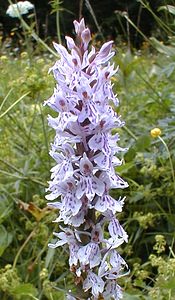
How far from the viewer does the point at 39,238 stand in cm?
268

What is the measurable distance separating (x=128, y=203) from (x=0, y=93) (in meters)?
0.71

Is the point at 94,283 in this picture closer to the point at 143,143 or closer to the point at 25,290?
the point at 25,290

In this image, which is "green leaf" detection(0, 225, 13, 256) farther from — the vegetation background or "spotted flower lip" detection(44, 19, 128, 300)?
"spotted flower lip" detection(44, 19, 128, 300)

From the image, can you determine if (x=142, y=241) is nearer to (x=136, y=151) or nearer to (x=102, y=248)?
(x=136, y=151)

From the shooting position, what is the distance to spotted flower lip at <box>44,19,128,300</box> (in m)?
1.45

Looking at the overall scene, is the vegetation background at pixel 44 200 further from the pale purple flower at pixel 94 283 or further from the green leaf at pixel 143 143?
the pale purple flower at pixel 94 283

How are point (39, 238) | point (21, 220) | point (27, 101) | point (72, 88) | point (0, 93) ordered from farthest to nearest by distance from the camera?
point (27, 101)
point (0, 93)
point (21, 220)
point (39, 238)
point (72, 88)

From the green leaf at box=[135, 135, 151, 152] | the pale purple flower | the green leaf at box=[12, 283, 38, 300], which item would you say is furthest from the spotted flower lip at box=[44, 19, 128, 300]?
the green leaf at box=[135, 135, 151, 152]

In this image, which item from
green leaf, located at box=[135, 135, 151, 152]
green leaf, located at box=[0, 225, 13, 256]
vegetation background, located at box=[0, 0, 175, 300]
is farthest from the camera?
green leaf, located at box=[135, 135, 151, 152]

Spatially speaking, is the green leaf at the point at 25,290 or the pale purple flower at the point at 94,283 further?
the green leaf at the point at 25,290

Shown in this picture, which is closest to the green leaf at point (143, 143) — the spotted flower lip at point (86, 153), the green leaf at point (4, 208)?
the green leaf at point (4, 208)

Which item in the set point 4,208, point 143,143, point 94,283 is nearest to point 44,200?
point 4,208

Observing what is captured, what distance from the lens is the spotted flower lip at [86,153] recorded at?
1.45 meters

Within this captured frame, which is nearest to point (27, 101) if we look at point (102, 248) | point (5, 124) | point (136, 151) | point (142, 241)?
point (5, 124)
